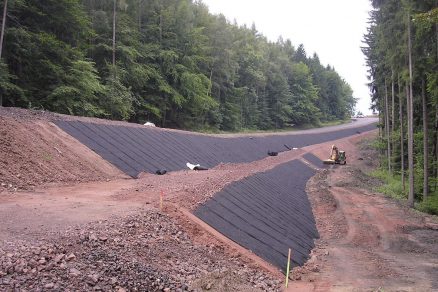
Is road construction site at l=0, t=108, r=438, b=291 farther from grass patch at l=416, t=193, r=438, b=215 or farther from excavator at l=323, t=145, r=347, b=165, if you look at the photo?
excavator at l=323, t=145, r=347, b=165

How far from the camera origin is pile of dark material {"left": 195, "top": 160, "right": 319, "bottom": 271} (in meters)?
11.2

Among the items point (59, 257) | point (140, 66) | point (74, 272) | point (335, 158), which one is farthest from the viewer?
point (335, 158)

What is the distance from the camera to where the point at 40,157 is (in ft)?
48.5

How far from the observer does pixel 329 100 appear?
113812 mm

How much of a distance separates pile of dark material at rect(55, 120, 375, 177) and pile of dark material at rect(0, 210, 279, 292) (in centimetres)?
891

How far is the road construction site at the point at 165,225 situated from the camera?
6973mm

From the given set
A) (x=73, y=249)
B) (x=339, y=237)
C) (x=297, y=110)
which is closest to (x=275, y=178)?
(x=339, y=237)

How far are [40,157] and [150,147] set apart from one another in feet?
24.7

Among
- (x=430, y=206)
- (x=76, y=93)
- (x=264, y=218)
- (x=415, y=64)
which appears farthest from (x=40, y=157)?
(x=430, y=206)

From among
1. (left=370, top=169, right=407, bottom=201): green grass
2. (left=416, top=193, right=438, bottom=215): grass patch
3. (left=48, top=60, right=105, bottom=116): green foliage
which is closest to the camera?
(left=416, top=193, right=438, bottom=215): grass patch

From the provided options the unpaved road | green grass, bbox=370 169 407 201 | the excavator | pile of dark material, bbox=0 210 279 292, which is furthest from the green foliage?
the excavator

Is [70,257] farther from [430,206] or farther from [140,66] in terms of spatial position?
[140,66]

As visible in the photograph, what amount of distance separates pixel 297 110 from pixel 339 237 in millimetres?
70450

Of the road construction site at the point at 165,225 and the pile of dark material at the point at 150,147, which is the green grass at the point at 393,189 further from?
Result: the pile of dark material at the point at 150,147
